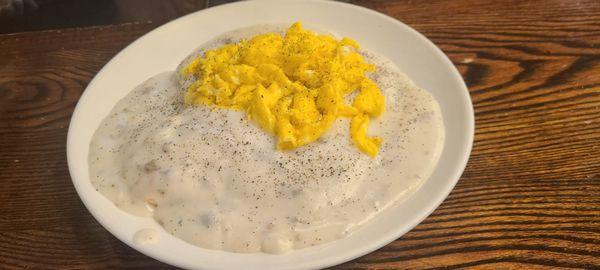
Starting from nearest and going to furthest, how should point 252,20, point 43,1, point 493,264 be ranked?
Result: point 493,264 → point 252,20 → point 43,1

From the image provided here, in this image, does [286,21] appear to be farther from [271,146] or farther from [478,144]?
[478,144]

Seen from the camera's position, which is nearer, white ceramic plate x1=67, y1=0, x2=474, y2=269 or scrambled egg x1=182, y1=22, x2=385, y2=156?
white ceramic plate x1=67, y1=0, x2=474, y2=269

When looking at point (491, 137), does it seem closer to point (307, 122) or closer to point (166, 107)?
point (307, 122)

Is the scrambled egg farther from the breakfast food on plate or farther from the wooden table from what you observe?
the wooden table

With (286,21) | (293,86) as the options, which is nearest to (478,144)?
(293,86)

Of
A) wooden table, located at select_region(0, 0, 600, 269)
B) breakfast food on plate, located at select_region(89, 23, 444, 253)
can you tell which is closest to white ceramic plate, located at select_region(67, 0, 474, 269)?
breakfast food on plate, located at select_region(89, 23, 444, 253)

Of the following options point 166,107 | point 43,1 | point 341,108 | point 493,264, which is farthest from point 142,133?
point 43,1

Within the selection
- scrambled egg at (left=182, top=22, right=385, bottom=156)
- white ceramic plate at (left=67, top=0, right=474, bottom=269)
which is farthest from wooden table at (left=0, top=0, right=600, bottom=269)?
scrambled egg at (left=182, top=22, right=385, bottom=156)
